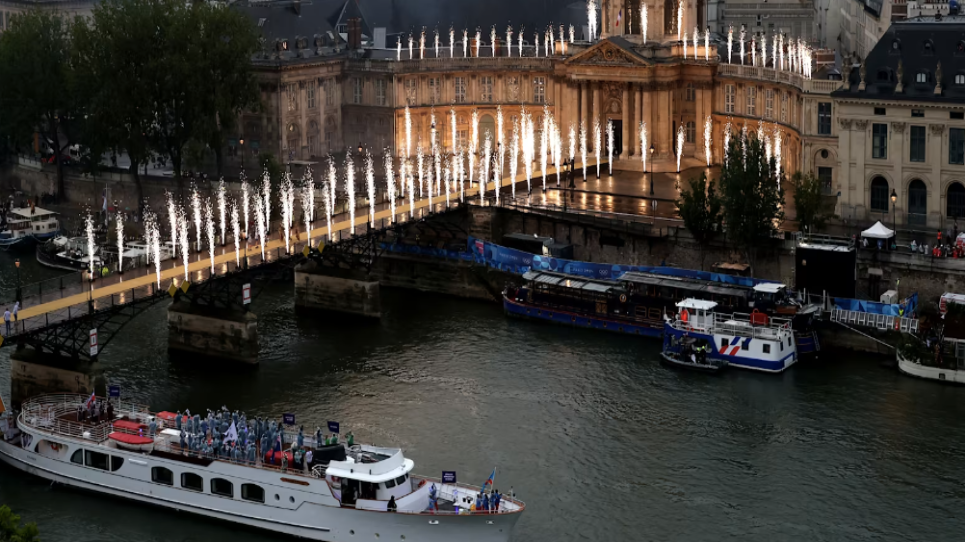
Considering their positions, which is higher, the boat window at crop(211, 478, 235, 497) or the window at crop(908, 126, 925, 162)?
the window at crop(908, 126, 925, 162)

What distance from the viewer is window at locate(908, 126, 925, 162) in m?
145

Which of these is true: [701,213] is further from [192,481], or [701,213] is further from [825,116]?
[192,481]

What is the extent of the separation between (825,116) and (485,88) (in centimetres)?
4459

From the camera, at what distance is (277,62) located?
185m

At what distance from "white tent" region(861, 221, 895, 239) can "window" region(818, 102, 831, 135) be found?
20.2 m

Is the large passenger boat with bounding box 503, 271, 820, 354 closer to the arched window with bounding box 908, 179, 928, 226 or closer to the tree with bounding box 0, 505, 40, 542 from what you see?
the arched window with bounding box 908, 179, 928, 226

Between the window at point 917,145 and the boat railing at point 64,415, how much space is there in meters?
62.0

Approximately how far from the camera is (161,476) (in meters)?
107

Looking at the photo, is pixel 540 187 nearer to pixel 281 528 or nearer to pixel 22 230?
pixel 22 230

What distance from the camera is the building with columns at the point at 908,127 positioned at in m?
144

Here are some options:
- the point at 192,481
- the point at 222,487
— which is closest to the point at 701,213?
the point at 222,487

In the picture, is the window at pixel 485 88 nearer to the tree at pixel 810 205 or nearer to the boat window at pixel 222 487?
the tree at pixel 810 205

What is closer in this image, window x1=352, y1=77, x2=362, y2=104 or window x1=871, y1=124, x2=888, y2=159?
window x1=871, y1=124, x2=888, y2=159

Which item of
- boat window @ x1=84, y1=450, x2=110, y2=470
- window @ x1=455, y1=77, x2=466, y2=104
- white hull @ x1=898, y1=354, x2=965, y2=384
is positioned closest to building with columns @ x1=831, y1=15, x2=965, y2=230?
white hull @ x1=898, y1=354, x2=965, y2=384
